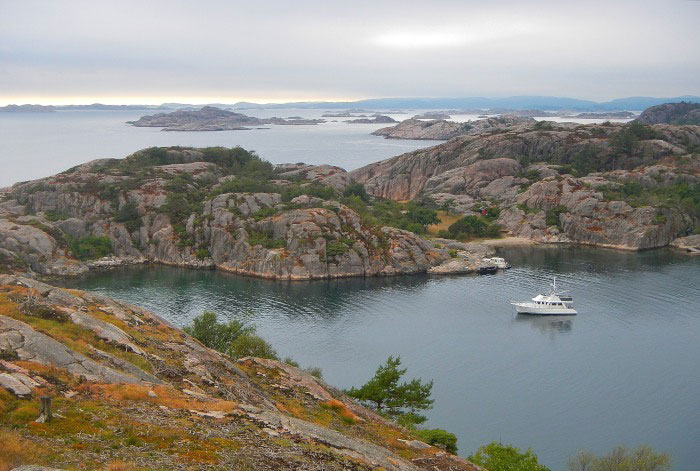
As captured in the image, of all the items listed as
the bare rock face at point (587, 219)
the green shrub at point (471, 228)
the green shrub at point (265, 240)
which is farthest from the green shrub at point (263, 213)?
the bare rock face at point (587, 219)

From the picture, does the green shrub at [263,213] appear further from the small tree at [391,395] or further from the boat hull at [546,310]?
the small tree at [391,395]

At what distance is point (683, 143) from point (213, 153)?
116702 millimetres

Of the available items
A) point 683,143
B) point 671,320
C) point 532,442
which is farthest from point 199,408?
point 683,143

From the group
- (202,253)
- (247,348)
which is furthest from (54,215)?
(247,348)

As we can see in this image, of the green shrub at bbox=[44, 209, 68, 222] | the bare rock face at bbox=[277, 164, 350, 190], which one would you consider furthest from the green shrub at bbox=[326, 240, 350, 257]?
the green shrub at bbox=[44, 209, 68, 222]

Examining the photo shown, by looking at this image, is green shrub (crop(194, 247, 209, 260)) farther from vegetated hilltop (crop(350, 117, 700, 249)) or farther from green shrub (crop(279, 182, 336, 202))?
vegetated hilltop (crop(350, 117, 700, 249))

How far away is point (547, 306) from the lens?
78000mm

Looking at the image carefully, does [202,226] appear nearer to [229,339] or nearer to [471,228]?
[471,228]

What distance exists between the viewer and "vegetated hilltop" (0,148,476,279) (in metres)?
98.7

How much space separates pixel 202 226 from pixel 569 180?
2964 inches

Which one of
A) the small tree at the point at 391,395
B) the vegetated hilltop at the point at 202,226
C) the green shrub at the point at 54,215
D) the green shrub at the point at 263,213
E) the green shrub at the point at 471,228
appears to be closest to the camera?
the small tree at the point at 391,395

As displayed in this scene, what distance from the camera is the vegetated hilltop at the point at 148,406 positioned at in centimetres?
1959

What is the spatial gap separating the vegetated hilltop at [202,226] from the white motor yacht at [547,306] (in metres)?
24.4

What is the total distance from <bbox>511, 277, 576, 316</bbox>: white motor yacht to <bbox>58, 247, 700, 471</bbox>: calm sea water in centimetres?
129
